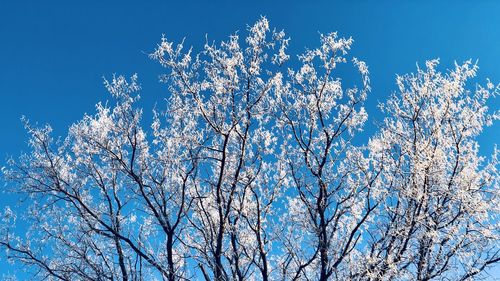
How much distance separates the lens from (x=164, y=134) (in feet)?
38.9

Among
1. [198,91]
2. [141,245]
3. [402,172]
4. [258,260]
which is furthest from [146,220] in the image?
[402,172]

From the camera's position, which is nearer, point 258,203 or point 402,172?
point 402,172

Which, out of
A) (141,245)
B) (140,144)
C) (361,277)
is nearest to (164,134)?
(140,144)

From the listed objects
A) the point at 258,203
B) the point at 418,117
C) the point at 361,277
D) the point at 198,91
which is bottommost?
the point at 361,277

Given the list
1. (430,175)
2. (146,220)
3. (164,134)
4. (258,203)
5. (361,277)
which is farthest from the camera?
(146,220)

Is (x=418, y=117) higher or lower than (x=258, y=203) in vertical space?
higher

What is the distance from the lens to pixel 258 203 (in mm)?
11133

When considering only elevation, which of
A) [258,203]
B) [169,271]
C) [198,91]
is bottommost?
[169,271]

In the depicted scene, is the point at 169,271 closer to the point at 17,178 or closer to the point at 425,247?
the point at 17,178

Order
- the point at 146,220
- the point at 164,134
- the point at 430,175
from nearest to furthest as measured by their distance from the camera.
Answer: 1. the point at 430,175
2. the point at 164,134
3. the point at 146,220

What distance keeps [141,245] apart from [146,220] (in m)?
1.42

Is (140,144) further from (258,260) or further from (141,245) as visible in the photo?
(258,260)

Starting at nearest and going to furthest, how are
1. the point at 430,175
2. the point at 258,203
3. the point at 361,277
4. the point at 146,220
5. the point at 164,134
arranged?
1. the point at 430,175
2. the point at 361,277
3. the point at 258,203
4. the point at 164,134
5. the point at 146,220

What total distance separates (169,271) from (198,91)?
15.1ft
